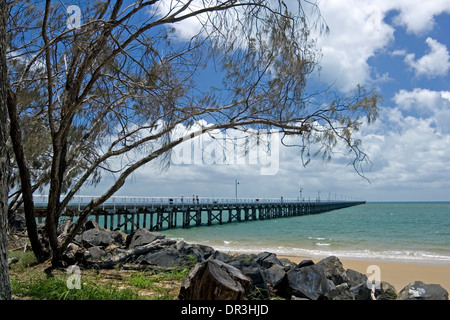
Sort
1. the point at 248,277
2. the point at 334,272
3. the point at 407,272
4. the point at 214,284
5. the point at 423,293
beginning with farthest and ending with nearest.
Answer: the point at 407,272 < the point at 334,272 < the point at 423,293 < the point at 248,277 < the point at 214,284

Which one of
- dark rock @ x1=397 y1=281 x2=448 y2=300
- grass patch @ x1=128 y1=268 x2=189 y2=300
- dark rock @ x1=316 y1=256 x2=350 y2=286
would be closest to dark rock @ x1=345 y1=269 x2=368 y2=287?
dark rock @ x1=316 y1=256 x2=350 y2=286

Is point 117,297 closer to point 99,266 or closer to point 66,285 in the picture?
point 66,285

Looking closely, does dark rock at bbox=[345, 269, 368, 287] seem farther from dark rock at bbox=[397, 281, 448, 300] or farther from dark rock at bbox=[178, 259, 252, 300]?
dark rock at bbox=[178, 259, 252, 300]

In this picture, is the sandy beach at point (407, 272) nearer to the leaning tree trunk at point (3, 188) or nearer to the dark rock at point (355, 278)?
the dark rock at point (355, 278)

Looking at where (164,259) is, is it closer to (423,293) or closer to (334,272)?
(334,272)

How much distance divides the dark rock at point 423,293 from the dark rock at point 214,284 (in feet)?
9.75

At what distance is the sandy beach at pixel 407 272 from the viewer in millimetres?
9750

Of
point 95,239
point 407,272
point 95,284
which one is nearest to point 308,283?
point 95,284

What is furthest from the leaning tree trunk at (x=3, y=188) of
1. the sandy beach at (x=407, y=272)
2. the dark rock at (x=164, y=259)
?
the sandy beach at (x=407, y=272)

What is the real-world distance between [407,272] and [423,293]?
6.10 m

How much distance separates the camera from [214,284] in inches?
141

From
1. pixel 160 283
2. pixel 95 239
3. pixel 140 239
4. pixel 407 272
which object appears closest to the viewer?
pixel 160 283
